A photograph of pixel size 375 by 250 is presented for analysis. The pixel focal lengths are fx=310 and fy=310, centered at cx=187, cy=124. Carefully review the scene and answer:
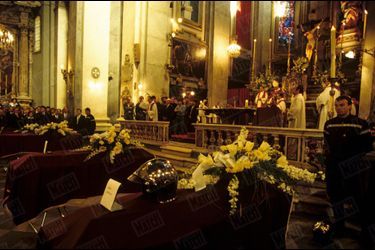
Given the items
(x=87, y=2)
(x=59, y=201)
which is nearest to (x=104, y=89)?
(x=87, y=2)

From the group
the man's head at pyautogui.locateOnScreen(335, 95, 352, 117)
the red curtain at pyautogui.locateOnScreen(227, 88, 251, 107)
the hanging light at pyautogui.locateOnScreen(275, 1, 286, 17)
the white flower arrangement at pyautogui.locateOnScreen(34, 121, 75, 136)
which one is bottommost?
the white flower arrangement at pyautogui.locateOnScreen(34, 121, 75, 136)

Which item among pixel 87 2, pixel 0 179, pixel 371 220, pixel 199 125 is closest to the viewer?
pixel 371 220

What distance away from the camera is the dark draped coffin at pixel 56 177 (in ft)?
12.9

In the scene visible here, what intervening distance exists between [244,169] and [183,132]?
26.6 ft

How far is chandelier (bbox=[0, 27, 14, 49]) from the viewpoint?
55.4ft

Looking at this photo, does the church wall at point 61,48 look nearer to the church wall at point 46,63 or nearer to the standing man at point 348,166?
the church wall at point 46,63

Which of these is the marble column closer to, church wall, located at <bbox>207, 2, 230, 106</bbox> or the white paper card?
church wall, located at <bbox>207, 2, 230, 106</bbox>

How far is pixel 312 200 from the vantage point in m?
4.81

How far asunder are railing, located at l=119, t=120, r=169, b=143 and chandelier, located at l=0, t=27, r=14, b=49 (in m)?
10.9

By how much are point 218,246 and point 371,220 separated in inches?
90.6

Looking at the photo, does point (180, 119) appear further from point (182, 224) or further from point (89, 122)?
point (182, 224)

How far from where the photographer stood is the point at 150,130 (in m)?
9.71

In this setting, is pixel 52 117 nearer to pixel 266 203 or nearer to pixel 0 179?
pixel 0 179

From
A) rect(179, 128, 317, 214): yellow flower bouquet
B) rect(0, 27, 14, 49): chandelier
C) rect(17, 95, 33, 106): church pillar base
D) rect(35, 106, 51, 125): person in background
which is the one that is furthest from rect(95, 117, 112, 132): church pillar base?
rect(179, 128, 317, 214): yellow flower bouquet
